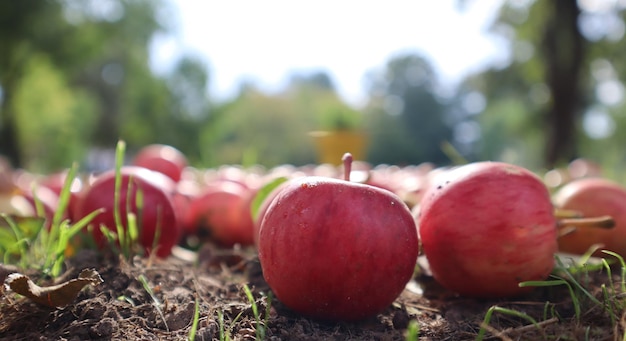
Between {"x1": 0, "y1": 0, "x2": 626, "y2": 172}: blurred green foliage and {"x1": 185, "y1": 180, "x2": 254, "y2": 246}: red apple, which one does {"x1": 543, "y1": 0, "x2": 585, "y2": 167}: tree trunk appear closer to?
{"x1": 0, "y1": 0, "x2": 626, "y2": 172}: blurred green foliage

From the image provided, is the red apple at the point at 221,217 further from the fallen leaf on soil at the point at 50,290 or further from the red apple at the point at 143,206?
the fallen leaf on soil at the point at 50,290

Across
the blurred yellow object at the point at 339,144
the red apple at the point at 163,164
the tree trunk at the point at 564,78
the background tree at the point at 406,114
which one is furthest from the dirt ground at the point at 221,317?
the background tree at the point at 406,114

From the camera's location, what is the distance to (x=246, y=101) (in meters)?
49.2

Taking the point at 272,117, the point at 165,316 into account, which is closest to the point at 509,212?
the point at 165,316

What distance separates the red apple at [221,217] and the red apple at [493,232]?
5.72 feet

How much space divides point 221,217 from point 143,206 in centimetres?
120

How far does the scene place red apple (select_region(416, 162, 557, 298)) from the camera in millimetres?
1622

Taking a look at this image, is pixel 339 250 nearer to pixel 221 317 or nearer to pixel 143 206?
pixel 221 317

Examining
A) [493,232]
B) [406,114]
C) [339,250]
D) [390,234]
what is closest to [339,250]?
[339,250]

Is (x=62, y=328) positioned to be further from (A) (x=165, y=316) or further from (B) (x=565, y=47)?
(B) (x=565, y=47)

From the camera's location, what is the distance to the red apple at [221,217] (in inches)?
131

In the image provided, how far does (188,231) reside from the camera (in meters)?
3.56

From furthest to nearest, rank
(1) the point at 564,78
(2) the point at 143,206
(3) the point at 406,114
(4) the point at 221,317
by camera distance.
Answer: (3) the point at 406,114 < (1) the point at 564,78 < (2) the point at 143,206 < (4) the point at 221,317

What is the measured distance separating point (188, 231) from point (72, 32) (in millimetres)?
22299
